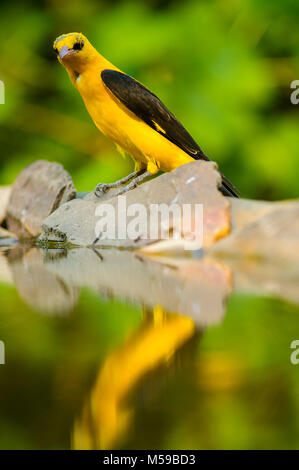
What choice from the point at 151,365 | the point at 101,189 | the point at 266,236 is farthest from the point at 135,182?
the point at 151,365

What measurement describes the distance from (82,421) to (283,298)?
37 cm

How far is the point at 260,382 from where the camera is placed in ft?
1.28

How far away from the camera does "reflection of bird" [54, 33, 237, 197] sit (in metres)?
1.42

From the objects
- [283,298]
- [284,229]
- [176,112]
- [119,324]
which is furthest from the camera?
[176,112]

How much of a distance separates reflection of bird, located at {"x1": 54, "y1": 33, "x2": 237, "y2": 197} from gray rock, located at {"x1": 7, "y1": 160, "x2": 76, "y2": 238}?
0.15m

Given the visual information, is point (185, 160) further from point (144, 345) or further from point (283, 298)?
point (144, 345)

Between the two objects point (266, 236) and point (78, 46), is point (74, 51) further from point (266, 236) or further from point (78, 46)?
point (266, 236)

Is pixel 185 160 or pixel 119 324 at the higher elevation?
pixel 185 160

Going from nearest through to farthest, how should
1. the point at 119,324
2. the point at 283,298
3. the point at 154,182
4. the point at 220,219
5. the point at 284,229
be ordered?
the point at 119,324, the point at 283,298, the point at 284,229, the point at 220,219, the point at 154,182

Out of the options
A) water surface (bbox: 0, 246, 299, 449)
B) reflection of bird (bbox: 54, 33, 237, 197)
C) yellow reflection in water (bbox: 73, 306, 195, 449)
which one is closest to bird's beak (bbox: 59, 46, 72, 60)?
reflection of bird (bbox: 54, 33, 237, 197)

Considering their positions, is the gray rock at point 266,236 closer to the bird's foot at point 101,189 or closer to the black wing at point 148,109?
the black wing at point 148,109

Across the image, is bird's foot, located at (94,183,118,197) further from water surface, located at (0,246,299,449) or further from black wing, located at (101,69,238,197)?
water surface, located at (0,246,299,449)

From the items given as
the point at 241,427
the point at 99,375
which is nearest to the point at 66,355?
the point at 99,375

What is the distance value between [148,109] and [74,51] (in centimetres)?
23
